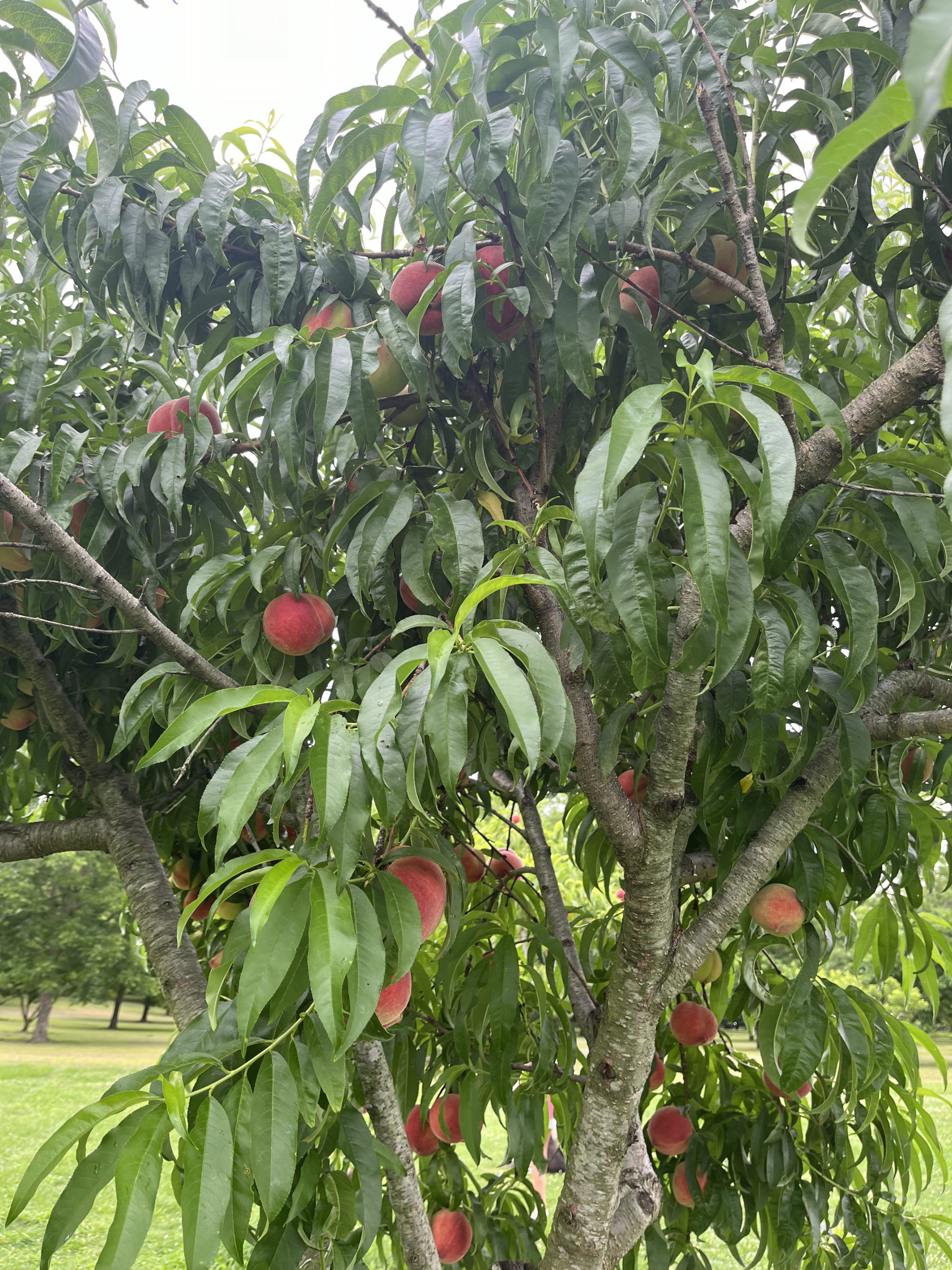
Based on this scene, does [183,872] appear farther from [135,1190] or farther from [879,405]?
[879,405]

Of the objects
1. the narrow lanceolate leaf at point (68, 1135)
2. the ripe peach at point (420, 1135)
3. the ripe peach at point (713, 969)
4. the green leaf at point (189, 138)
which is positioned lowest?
the ripe peach at point (420, 1135)

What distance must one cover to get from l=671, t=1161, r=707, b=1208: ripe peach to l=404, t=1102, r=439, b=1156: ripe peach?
482mm

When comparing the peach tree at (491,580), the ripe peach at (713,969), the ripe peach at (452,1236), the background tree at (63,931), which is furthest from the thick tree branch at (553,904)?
the background tree at (63,931)

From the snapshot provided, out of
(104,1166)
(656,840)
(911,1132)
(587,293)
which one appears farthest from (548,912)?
(587,293)

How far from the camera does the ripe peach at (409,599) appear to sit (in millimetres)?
1242

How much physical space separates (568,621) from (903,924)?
0.99 metres

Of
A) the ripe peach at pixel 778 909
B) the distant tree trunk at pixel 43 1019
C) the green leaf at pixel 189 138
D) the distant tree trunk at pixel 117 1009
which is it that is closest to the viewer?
the green leaf at pixel 189 138

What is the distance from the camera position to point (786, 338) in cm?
115

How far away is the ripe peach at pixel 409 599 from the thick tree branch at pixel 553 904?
422 mm

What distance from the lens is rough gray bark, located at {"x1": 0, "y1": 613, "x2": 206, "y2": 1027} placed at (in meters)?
1.46

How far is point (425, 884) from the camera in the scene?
3.22 feet

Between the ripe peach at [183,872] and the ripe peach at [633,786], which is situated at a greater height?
the ripe peach at [633,786]

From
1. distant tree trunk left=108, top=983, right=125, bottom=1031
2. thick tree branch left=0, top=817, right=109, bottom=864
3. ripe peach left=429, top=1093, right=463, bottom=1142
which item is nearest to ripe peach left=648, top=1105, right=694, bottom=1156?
ripe peach left=429, top=1093, right=463, bottom=1142

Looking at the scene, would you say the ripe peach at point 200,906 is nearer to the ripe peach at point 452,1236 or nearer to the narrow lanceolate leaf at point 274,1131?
the ripe peach at point 452,1236
